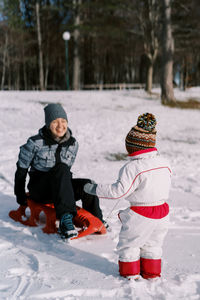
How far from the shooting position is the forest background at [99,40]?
18.1 meters

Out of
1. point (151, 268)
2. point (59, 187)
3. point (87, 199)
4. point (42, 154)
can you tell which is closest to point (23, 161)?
point (42, 154)

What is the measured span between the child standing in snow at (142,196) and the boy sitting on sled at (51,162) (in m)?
0.81

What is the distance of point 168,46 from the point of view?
48.7ft

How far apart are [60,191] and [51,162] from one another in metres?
0.40

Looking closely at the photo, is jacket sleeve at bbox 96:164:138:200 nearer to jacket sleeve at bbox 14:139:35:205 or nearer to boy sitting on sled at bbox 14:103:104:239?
boy sitting on sled at bbox 14:103:104:239

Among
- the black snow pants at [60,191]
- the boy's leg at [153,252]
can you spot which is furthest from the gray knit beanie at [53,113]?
the boy's leg at [153,252]

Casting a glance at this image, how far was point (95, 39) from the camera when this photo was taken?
107 ft

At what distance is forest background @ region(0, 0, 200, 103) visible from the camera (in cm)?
1809

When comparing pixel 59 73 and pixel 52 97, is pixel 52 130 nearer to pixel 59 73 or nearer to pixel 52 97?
pixel 52 97

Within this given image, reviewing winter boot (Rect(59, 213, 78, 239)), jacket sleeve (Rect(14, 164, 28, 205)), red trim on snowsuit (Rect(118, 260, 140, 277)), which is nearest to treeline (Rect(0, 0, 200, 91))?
jacket sleeve (Rect(14, 164, 28, 205))

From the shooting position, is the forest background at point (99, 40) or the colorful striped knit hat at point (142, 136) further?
the forest background at point (99, 40)

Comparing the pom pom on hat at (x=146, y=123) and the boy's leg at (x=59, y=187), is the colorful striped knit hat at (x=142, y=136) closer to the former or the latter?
the pom pom on hat at (x=146, y=123)

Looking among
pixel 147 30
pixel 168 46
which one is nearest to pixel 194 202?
pixel 168 46

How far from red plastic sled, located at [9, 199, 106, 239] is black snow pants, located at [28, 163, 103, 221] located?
0.08m
